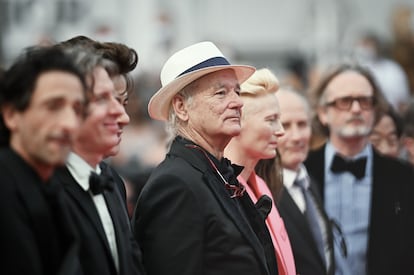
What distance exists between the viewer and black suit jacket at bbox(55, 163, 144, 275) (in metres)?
5.84

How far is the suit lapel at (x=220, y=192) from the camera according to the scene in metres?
6.76

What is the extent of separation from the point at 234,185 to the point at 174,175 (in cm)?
45

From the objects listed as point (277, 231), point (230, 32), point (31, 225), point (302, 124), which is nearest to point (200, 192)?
point (277, 231)

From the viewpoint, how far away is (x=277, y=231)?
25.5 feet

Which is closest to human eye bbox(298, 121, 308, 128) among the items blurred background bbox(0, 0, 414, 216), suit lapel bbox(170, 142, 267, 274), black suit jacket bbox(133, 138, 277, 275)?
suit lapel bbox(170, 142, 267, 274)

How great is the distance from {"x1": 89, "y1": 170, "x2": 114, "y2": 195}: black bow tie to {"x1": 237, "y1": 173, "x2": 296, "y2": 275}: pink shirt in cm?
169

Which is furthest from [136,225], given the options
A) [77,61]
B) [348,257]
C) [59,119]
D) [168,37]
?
[168,37]

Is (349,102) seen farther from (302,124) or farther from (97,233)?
(97,233)

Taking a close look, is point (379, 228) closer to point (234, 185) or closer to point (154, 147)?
point (234, 185)

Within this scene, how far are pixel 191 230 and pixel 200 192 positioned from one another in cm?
24

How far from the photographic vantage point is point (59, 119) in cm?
530

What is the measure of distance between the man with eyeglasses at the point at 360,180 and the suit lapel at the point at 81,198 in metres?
3.63

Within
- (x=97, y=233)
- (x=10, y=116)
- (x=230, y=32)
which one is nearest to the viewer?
(x=10, y=116)

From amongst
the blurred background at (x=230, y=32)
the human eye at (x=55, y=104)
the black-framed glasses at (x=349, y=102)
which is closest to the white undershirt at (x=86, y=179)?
the human eye at (x=55, y=104)
